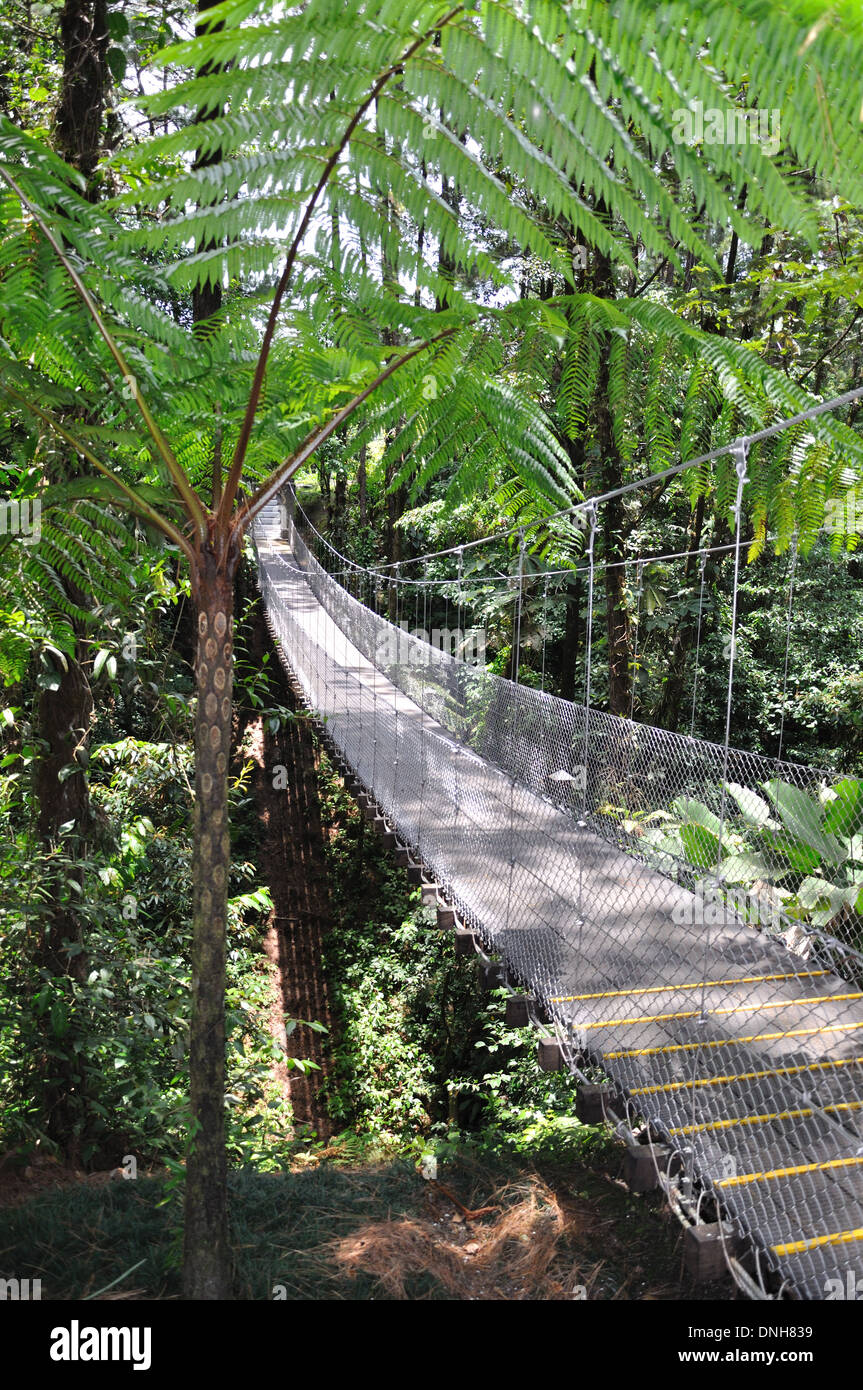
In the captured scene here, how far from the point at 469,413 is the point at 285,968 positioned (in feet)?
17.5

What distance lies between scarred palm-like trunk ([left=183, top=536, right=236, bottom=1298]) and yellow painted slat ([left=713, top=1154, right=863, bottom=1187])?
0.86 m

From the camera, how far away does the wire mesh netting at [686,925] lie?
1.61 m

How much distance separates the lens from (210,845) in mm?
1335

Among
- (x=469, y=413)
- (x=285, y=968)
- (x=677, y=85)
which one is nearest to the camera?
(x=677, y=85)

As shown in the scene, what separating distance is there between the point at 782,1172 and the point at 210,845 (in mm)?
1126

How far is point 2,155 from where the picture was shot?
129cm

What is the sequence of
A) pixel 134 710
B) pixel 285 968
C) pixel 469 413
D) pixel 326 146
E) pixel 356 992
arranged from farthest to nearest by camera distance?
pixel 134 710 < pixel 285 968 < pixel 356 992 < pixel 469 413 < pixel 326 146

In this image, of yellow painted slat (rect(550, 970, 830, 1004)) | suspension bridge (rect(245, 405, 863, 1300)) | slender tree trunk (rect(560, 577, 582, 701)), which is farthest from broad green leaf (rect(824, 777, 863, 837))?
slender tree trunk (rect(560, 577, 582, 701))

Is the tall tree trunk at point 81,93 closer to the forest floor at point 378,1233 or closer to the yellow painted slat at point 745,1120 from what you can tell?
the forest floor at point 378,1233

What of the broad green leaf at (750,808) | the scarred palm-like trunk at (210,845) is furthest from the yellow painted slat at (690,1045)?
the broad green leaf at (750,808)

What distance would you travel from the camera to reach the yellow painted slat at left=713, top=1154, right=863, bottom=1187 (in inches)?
61.2

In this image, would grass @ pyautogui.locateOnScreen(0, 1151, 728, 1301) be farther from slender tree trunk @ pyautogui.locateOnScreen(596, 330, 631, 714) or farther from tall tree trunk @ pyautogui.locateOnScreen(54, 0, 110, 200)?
slender tree trunk @ pyautogui.locateOnScreen(596, 330, 631, 714)

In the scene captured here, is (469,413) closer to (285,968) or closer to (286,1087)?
(286,1087)
